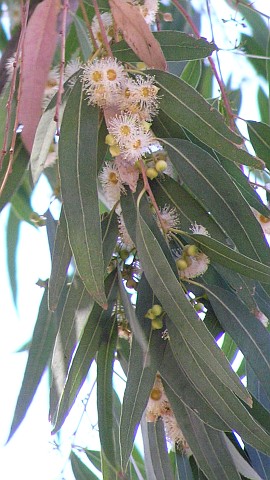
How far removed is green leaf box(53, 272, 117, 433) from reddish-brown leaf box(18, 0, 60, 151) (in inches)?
14.5

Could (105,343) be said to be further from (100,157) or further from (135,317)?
(100,157)

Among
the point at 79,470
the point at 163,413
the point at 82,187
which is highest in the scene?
the point at 82,187

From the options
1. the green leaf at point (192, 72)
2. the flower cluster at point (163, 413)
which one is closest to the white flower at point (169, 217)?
the flower cluster at point (163, 413)

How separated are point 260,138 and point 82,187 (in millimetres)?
412

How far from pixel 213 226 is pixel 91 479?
0.66m

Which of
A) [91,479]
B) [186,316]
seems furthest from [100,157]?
[91,479]

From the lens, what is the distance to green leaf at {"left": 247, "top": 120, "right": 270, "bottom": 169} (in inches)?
55.8

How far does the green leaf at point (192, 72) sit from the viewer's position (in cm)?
173

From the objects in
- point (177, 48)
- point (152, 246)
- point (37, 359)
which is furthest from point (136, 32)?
point (37, 359)

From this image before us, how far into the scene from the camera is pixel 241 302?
120 cm

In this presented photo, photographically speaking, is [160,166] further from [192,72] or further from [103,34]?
[192,72]

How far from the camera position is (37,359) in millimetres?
1482

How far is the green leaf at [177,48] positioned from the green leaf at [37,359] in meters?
0.45

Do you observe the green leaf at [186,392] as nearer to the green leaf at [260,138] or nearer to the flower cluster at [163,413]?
the flower cluster at [163,413]
